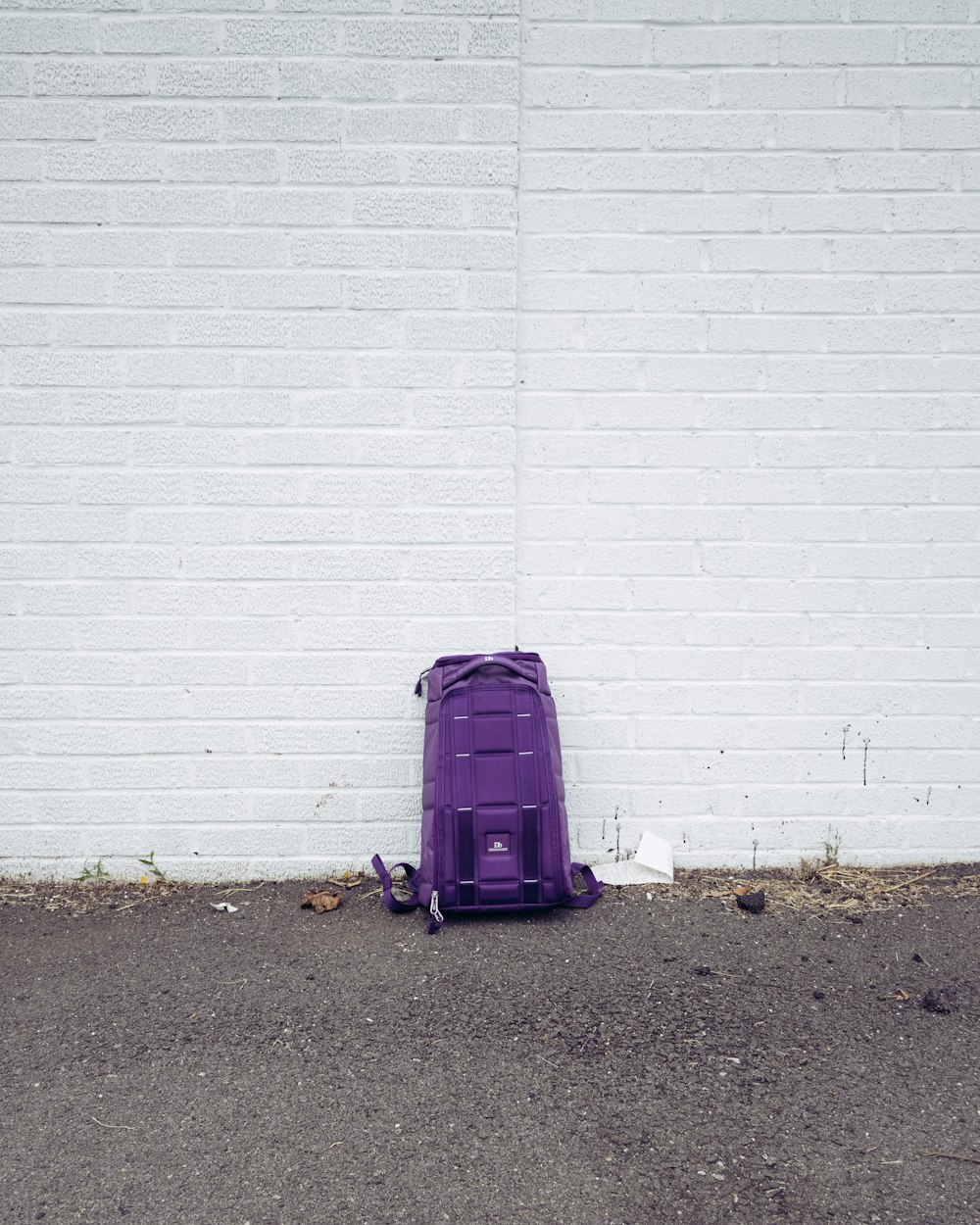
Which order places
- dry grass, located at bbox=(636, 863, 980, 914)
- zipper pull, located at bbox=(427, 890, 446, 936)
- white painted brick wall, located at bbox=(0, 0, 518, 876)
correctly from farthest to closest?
dry grass, located at bbox=(636, 863, 980, 914), white painted brick wall, located at bbox=(0, 0, 518, 876), zipper pull, located at bbox=(427, 890, 446, 936)

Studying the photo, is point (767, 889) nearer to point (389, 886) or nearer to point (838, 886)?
point (838, 886)

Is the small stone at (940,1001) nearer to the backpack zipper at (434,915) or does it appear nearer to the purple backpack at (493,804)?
the purple backpack at (493,804)

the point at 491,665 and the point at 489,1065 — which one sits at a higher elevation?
the point at 491,665

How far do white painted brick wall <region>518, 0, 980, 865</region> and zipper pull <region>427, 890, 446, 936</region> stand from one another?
0.67 meters

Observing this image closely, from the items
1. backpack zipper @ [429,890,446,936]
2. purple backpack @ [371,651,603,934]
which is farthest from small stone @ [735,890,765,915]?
backpack zipper @ [429,890,446,936]

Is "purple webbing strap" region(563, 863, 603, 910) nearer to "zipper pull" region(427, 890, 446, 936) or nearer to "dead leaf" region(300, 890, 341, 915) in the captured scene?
"zipper pull" region(427, 890, 446, 936)

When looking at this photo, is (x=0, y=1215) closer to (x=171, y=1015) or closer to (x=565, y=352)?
(x=171, y=1015)

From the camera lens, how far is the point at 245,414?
338 centimetres

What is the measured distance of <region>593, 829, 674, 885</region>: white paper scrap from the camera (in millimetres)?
3529

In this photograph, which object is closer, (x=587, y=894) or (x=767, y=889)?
(x=587, y=894)

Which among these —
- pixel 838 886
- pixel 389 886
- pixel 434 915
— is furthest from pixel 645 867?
pixel 389 886

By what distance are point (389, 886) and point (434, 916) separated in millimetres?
206

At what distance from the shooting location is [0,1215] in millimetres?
1990

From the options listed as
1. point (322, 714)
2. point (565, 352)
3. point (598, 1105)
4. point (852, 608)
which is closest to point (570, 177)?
point (565, 352)
